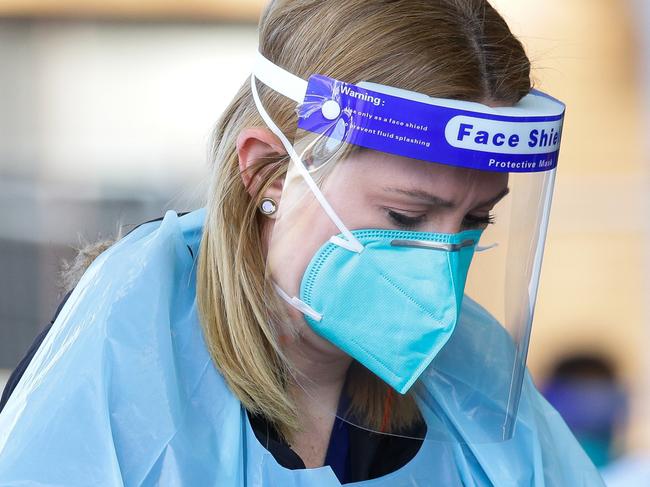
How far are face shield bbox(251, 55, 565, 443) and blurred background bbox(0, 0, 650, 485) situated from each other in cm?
236

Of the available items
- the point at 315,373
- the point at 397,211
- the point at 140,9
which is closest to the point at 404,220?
the point at 397,211

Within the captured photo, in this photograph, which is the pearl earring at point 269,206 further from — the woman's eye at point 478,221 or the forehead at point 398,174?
the woman's eye at point 478,221

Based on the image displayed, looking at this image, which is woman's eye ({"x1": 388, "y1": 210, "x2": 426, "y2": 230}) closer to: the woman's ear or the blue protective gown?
the woman's ear

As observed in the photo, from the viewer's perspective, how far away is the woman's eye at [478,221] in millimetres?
1461

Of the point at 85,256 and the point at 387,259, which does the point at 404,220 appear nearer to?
the point at 387,259

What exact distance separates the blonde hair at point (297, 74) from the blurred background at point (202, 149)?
91.4 inches

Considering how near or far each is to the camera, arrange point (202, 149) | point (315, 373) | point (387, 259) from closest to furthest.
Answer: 1. point (387, 259)
2. point (315, 373)
3. point (202, 149)

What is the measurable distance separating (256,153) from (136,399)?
428 millimetres

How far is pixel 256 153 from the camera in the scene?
57.0 inches

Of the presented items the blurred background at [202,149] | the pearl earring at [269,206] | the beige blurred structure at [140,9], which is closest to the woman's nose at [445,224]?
the pearl earring at [269,206]

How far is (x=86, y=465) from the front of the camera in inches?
48.1

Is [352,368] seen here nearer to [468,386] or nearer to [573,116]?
[468,386]

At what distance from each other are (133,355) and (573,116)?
305 cm

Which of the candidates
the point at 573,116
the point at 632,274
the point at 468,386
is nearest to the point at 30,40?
the point at 573,116
